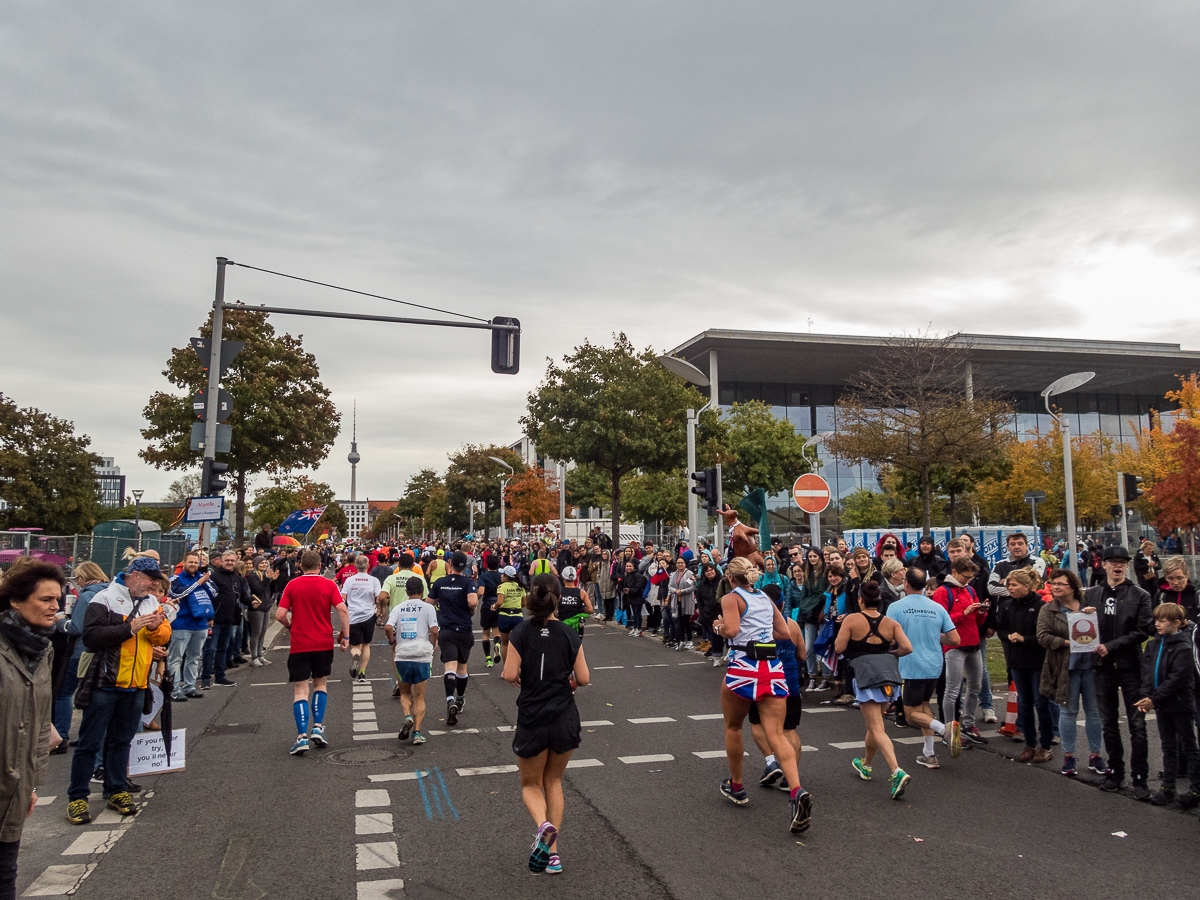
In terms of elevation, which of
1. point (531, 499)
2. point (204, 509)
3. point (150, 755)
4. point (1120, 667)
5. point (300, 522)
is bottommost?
point (150, 755)

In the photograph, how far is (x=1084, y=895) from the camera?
4.71 m

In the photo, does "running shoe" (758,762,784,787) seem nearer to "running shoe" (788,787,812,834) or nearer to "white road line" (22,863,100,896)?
"running shoe" (788,787,812,834)

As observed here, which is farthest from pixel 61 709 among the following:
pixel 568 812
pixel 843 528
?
pixel 843 528

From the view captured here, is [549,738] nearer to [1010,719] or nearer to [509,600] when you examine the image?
[1010,719]

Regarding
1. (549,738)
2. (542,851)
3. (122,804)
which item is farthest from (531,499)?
(542,851)

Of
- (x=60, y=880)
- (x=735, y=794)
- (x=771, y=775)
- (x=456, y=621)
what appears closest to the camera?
(x=60, y=880)

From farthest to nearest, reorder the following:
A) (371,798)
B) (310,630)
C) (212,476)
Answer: (212,476)
(310,630)
(371,798)

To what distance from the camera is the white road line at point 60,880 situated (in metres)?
4.77

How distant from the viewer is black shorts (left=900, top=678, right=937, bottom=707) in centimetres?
737

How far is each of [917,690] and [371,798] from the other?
457cm

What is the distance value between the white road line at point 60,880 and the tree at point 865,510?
51.7m

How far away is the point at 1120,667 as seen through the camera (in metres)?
6.88

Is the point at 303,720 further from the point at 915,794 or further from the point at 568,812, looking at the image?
the point at 915,794

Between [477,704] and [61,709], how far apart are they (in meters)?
4.41
